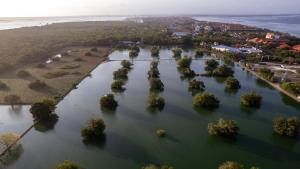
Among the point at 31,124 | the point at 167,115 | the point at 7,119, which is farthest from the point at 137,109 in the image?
the point at 7,119

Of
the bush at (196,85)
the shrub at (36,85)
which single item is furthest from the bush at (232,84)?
the shrub at (36,85)

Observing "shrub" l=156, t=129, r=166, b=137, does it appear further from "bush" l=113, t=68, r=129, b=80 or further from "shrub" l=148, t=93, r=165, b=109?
"bush" l=113, t=68, r=129, b=80

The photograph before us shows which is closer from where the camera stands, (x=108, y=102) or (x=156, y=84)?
(x=108, y=102)

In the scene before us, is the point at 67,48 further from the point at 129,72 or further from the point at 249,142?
the point at 249,142

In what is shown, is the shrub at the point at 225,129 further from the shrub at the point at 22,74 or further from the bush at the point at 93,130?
the shrub at the point at 22,74

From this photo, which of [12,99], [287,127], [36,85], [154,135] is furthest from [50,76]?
[287,127]

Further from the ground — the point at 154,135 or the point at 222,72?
the point at 222,72

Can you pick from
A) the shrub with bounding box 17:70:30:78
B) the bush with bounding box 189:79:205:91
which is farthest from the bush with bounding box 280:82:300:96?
the shrub with bounding box 17:70:30:78

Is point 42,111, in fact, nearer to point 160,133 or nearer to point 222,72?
point 160,133
